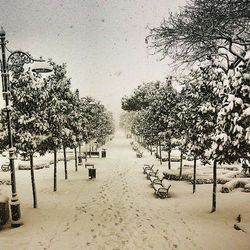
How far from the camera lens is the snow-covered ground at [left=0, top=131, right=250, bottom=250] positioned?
35.4 feet

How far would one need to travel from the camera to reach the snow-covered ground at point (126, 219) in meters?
10.8

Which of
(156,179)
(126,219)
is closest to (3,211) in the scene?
(126,219)

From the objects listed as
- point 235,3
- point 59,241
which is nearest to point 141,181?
point 59,241

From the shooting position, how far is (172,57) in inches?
363

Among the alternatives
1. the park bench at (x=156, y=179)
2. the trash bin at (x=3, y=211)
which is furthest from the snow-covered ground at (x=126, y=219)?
the park bench at (x=156, y=179)

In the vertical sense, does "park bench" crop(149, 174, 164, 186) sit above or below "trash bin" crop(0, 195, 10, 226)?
below

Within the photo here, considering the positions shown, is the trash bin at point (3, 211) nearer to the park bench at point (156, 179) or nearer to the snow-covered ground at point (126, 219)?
the snow-covered ground at point (126, 219)

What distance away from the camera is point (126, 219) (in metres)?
13.5

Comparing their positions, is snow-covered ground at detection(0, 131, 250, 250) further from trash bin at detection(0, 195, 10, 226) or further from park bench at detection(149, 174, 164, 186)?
park bench at detection(149, 174, 164, 186)

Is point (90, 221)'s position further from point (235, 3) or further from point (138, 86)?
point (138, 86)

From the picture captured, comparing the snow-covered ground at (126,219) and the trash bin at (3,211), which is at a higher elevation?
the trash bin at (3,211)

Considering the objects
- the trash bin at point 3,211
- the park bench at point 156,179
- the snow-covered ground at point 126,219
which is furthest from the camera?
the park bench at point 156,179

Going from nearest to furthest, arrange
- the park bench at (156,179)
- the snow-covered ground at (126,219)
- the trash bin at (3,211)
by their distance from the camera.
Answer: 1. the snow-covered ground at (126,219)
2. the trash bin at (3,211)
3. the park bench at (156,179)

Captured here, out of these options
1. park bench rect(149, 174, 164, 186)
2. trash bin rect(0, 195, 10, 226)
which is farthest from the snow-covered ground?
park bench rect(149, 174, 164, 186)
